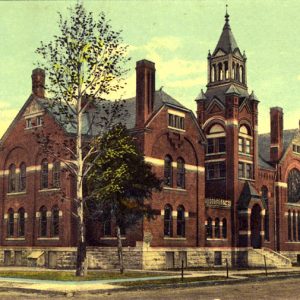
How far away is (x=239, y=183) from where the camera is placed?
182 ft

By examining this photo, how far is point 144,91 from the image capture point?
4609cm

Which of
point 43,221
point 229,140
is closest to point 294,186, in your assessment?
point 229,140

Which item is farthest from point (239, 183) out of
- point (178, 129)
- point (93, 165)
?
point (93, 165)

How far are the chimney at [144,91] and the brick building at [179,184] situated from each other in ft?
0.27

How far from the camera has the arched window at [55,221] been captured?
158 ft

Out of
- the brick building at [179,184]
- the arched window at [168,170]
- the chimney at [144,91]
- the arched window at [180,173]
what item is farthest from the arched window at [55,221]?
the arched window at [180,173]

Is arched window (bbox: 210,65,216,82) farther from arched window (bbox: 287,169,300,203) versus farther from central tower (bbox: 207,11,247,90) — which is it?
arched window (bbox: 287,169,300,203)

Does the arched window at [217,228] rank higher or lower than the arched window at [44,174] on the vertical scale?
lower

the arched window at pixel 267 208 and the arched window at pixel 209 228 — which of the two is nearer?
the arched window at pixel 209 228

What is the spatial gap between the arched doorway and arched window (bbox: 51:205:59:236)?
61.8ft

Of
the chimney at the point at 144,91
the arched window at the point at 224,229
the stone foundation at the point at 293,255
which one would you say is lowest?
the stone foundation at the point at 293,255

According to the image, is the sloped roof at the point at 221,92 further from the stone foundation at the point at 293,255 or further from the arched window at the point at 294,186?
the stone foundation at the point at 293,255

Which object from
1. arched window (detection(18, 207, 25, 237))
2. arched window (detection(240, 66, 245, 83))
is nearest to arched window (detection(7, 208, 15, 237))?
arched window (detection(18, 207, 25, 237))

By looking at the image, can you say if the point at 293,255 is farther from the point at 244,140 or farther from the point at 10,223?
the point at 10,223
